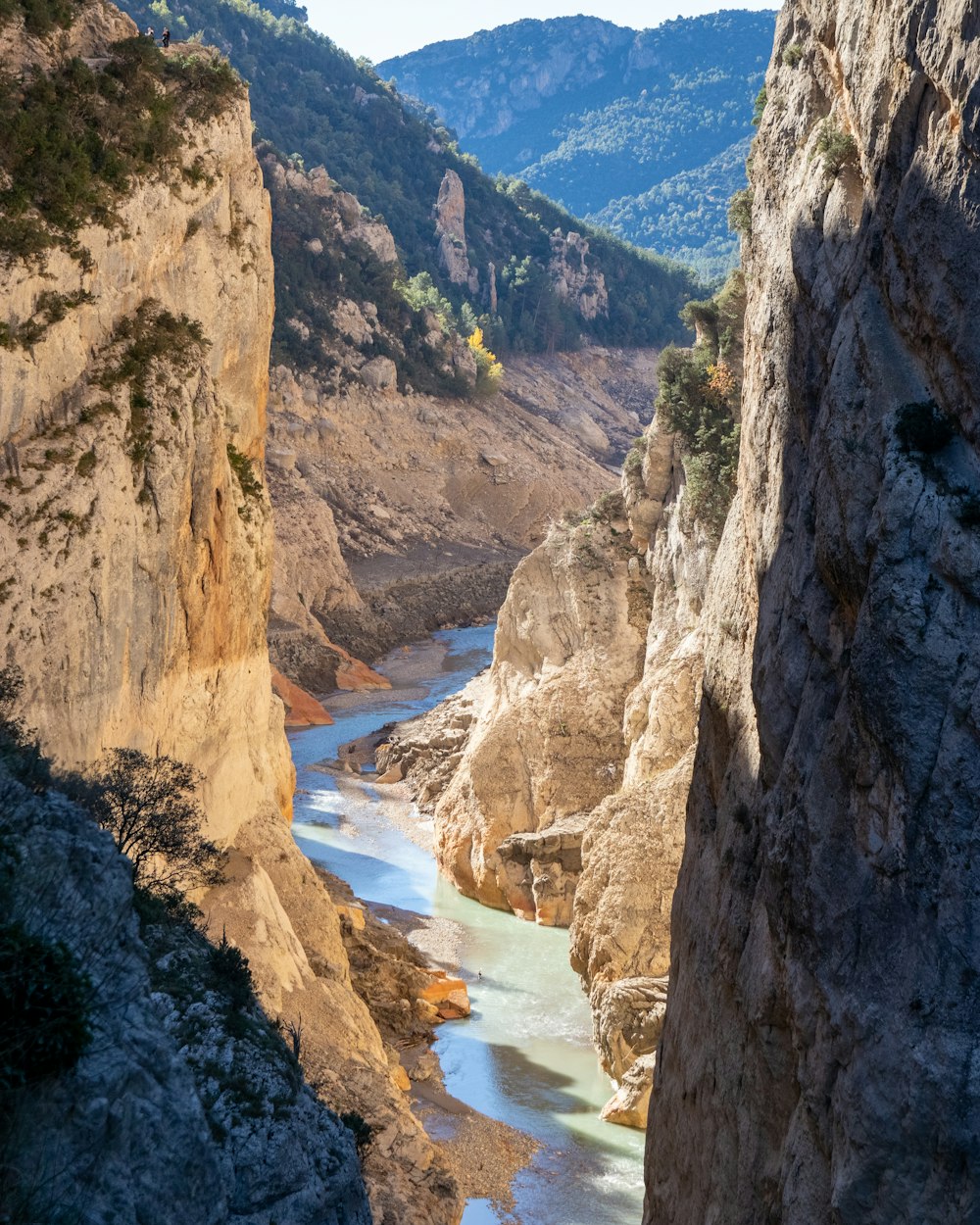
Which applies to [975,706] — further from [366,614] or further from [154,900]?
[366,614]

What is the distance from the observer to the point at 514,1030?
102ft

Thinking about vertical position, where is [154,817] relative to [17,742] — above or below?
below

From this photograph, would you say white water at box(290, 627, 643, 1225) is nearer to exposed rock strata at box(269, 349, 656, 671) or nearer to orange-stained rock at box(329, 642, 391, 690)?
orange-stained rock at box(329, 642, 391, 690)

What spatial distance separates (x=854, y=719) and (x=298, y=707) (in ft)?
161

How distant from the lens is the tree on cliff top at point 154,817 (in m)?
19.5

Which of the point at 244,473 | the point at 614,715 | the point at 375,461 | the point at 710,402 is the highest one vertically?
the point at 375,461

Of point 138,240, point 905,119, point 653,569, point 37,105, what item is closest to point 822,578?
point 905,119

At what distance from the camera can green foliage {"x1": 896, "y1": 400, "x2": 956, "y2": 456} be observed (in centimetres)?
1398

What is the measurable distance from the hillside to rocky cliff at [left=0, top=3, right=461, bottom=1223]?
9187 centimetres

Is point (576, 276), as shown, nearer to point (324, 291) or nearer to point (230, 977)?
point (324, 291)

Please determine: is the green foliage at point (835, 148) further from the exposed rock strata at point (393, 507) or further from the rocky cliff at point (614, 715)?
the exposed rock strata at point (393, 507)

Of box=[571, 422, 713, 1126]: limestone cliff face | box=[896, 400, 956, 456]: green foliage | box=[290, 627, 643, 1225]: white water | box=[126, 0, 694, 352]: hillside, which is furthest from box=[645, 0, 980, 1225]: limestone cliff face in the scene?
box=[126, 0, 694, 352]: hillside

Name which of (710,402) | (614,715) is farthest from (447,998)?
(710,402)

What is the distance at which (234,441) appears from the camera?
→ 2858 cm
